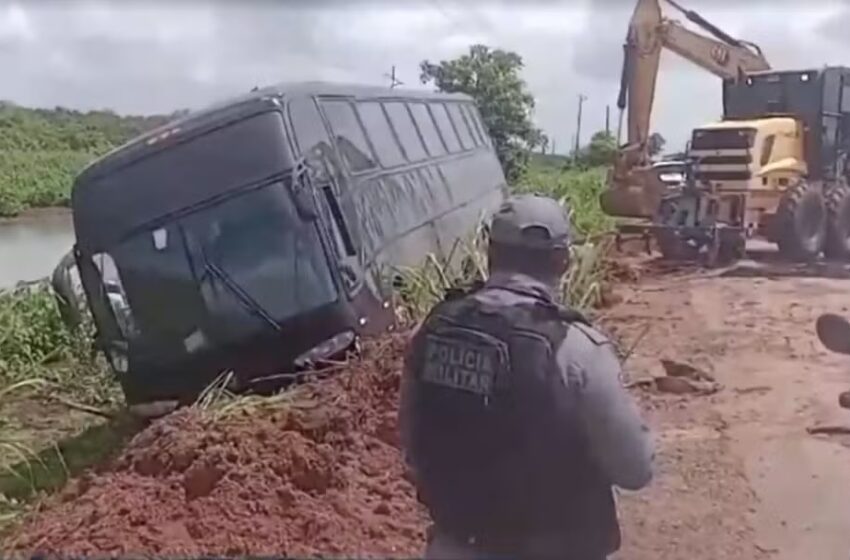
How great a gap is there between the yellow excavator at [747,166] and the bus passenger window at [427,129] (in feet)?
9.64

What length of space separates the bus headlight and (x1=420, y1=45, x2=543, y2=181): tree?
112 cm

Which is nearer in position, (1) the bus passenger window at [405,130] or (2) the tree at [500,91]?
(2) the tree at [500,91]

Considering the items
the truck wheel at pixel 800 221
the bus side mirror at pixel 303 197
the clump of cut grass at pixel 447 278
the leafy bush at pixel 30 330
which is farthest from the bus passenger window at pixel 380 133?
the truck wheel at pixel 800 221

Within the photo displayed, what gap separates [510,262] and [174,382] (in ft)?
11.3

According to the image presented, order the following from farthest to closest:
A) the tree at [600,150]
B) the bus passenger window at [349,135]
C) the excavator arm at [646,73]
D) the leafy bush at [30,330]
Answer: the excavator arm at [646,73] < the leafy bush at [30,330] < the tree at [600,150] < the bus passenger window at [349,135]

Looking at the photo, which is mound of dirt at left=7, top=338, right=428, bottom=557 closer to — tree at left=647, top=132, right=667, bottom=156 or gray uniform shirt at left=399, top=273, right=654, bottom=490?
gray uniform shirt at left=399, top=273, right=654, bottom=490

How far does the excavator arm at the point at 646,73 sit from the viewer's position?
9266mm

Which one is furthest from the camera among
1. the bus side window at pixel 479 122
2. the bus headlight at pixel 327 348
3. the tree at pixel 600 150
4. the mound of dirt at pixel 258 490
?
Answer: the bus side window at pixel 479 122

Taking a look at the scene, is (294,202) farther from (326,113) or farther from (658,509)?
(658,509)

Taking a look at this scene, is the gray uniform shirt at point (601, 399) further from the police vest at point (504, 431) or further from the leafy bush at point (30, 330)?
the leafy bush at point (30, 330)

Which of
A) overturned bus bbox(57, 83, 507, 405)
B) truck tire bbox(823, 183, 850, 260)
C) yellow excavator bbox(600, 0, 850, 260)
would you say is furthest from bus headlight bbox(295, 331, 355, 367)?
truck tire bbox(823, 183, 850, 260)

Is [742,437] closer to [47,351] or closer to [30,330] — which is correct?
[47,351]

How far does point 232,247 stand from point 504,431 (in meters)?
3.18

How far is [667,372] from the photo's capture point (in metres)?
5.65
